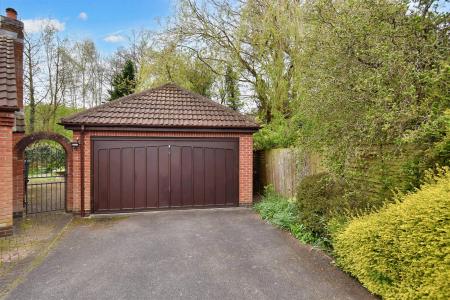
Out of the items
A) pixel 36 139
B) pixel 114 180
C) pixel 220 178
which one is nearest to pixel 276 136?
pixel 220 178

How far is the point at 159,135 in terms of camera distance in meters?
7.77

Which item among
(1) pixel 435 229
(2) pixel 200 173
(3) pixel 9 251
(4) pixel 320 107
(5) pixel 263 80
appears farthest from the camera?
(5) pixel 263 80

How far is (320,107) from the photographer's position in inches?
174

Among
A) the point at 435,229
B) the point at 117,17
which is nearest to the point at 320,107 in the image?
the point at 435,229

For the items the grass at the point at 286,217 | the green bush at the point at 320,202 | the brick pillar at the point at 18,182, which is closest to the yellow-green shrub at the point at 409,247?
the green bush at the point at 320,202

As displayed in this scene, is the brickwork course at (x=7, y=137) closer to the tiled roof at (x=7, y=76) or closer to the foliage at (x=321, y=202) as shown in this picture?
the tiled roof at (x=7, y=76)

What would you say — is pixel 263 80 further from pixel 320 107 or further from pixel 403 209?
pixel 403 209

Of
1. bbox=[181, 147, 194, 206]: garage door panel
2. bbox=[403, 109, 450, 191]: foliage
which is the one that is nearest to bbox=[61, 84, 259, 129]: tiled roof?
bbox=[181, 147, 194, 206]: garage door panel

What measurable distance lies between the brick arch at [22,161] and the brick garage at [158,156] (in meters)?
0.22

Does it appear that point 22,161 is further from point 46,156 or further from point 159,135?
point 159,135

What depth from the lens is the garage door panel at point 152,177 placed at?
7.66 m

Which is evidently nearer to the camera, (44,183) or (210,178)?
(210,178)

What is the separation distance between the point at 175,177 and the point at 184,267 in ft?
12.9

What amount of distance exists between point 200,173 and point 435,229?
6.19 m
